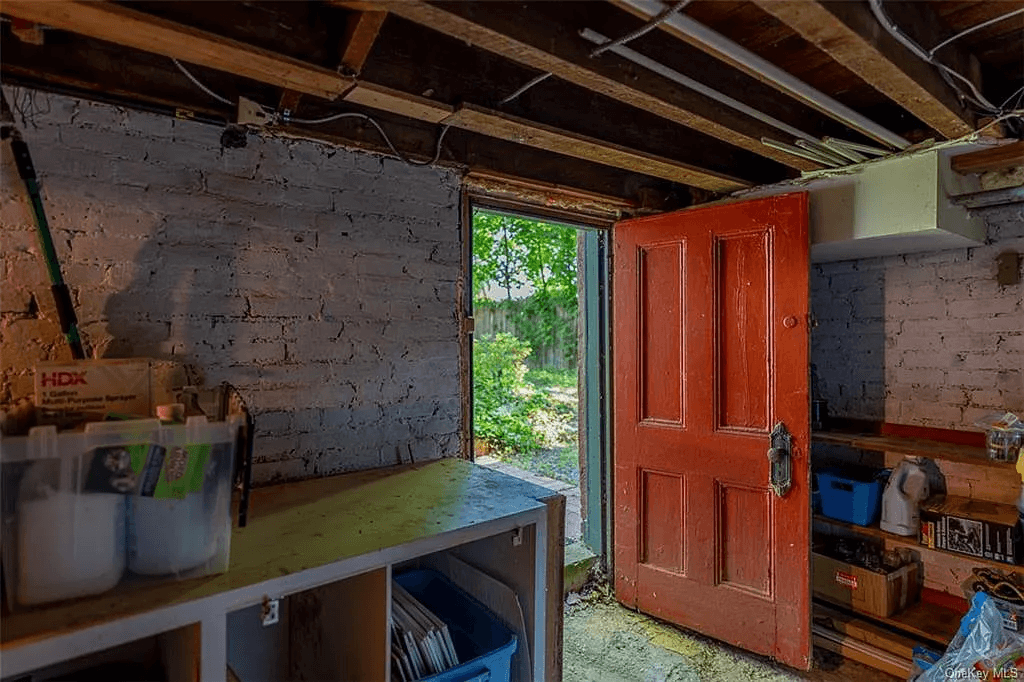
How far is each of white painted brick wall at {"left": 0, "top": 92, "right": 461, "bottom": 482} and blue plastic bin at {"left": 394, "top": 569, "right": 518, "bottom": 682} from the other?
Result: 41 cm

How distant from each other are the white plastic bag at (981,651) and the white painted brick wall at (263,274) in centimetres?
190

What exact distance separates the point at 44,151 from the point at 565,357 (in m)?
6.10

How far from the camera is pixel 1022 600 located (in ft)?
6.74

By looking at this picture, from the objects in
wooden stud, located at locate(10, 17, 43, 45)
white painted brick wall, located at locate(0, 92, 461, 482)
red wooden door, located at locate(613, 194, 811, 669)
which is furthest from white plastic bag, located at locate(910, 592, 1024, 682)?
wooden stud, located at locate(10, 17, 43, 45)

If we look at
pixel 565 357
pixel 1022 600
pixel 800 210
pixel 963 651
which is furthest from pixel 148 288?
pixel 565 357

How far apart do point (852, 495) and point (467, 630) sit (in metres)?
1.90

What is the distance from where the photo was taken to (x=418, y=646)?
1.32 m

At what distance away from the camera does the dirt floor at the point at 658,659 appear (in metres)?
2.25

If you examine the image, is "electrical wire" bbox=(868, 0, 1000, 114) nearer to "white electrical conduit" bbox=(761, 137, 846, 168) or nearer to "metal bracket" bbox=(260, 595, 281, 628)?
"white electrical conduit" bbox=(761, 137, 846, 168)

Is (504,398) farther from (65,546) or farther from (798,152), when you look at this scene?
(65,546)

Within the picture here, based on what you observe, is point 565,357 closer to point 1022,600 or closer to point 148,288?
point 1022,600

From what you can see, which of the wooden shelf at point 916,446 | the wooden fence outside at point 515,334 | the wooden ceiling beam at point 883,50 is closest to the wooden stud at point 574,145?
the wooden ceiling beam at point 883,50

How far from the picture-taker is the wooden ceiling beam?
119 cm

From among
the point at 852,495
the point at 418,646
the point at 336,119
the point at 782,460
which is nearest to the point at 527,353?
the point at 852,495
